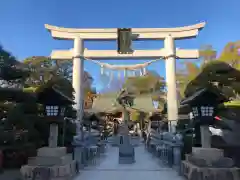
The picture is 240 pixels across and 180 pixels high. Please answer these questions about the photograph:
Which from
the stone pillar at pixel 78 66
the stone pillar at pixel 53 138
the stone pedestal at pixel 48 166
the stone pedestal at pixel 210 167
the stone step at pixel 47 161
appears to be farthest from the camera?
the stone pillar at pixel 78 66

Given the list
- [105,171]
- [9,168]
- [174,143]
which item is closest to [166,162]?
[174,143]

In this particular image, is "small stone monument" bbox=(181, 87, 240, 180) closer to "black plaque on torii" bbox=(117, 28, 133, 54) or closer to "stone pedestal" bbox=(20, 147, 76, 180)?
"stone pedestal" bbox=(20, 147, 76, 180)

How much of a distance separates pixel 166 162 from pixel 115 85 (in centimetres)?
1121

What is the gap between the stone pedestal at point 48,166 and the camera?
4.27m

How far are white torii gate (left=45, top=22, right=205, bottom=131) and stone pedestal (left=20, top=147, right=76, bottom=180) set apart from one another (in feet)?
27.9

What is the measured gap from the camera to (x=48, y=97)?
4.87 meters

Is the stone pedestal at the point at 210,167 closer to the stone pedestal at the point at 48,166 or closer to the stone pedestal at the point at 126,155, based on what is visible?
the stone pedestal at the point at 48,166

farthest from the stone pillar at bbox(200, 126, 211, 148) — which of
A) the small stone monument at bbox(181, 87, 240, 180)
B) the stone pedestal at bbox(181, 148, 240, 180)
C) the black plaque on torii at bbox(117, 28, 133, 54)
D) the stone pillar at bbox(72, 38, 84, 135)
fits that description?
the stone pillar at bbox(72, 38, 84, 135)

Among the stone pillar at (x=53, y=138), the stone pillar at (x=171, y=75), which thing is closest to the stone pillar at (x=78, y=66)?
the stone pillar at (x=171, y=75)

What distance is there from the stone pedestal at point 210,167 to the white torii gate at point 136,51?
8.72m

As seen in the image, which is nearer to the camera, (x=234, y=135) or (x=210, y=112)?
(x=210, y=112)

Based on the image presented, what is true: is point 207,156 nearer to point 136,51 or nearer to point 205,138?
point 205,138

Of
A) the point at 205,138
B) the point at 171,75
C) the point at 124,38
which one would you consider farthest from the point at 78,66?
the point at 205,138

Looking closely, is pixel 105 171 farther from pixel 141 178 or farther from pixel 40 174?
pixel 40 174
